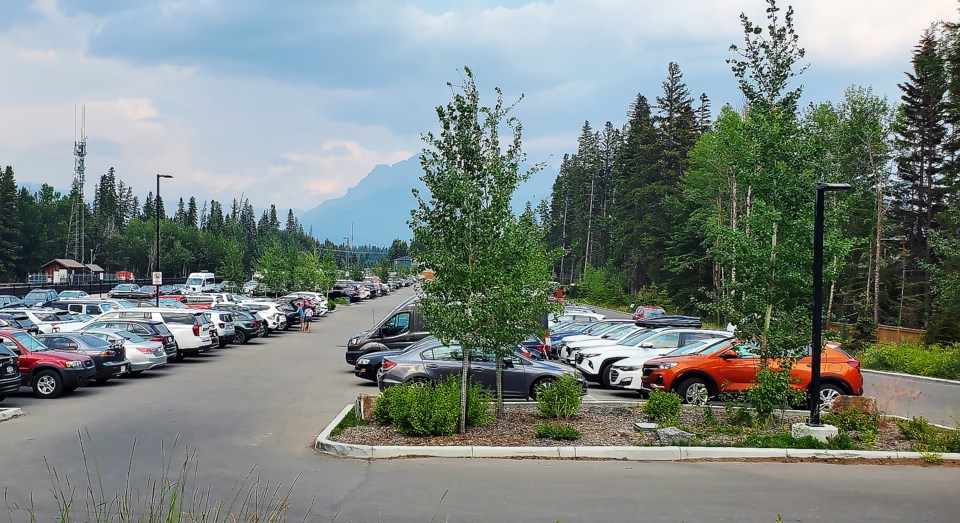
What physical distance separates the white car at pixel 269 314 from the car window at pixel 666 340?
76.0ft

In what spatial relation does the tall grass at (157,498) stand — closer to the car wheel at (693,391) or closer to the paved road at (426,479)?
the paved road at (426,479)

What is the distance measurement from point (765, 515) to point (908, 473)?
365 centimetres

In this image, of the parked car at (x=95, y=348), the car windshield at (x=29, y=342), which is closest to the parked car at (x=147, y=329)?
the parked car at (x=95, y=348)

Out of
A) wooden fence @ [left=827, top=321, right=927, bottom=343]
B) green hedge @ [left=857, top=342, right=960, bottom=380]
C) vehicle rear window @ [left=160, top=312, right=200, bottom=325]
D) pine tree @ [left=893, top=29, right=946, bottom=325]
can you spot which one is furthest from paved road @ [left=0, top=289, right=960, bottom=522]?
pine tree @ [left=893, top=29, right=946, bottom=325]

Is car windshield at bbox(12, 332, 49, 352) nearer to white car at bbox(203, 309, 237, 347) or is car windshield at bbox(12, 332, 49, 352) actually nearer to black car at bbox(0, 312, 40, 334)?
black car at bbox(0, 312, 40, 334)

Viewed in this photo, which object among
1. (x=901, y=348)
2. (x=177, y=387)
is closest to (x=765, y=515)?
(x=177, y=387)

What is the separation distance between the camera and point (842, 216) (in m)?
13.5

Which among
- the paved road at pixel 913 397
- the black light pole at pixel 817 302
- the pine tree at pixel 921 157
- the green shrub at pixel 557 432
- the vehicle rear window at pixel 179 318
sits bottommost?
the paved road at pixel 913 397

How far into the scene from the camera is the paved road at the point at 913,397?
15320 millimetres

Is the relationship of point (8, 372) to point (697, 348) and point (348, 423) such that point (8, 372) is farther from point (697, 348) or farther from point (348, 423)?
point (697, 348)

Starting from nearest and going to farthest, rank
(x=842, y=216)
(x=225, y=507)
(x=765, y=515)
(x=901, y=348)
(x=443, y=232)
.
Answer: (x=225, y=507), (x=765, y=515), (x=443, y=232), (x=842, y=216), (x=901, y=348)

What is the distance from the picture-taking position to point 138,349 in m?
21.3

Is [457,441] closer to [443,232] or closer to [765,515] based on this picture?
[443,232]

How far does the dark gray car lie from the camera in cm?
1659
